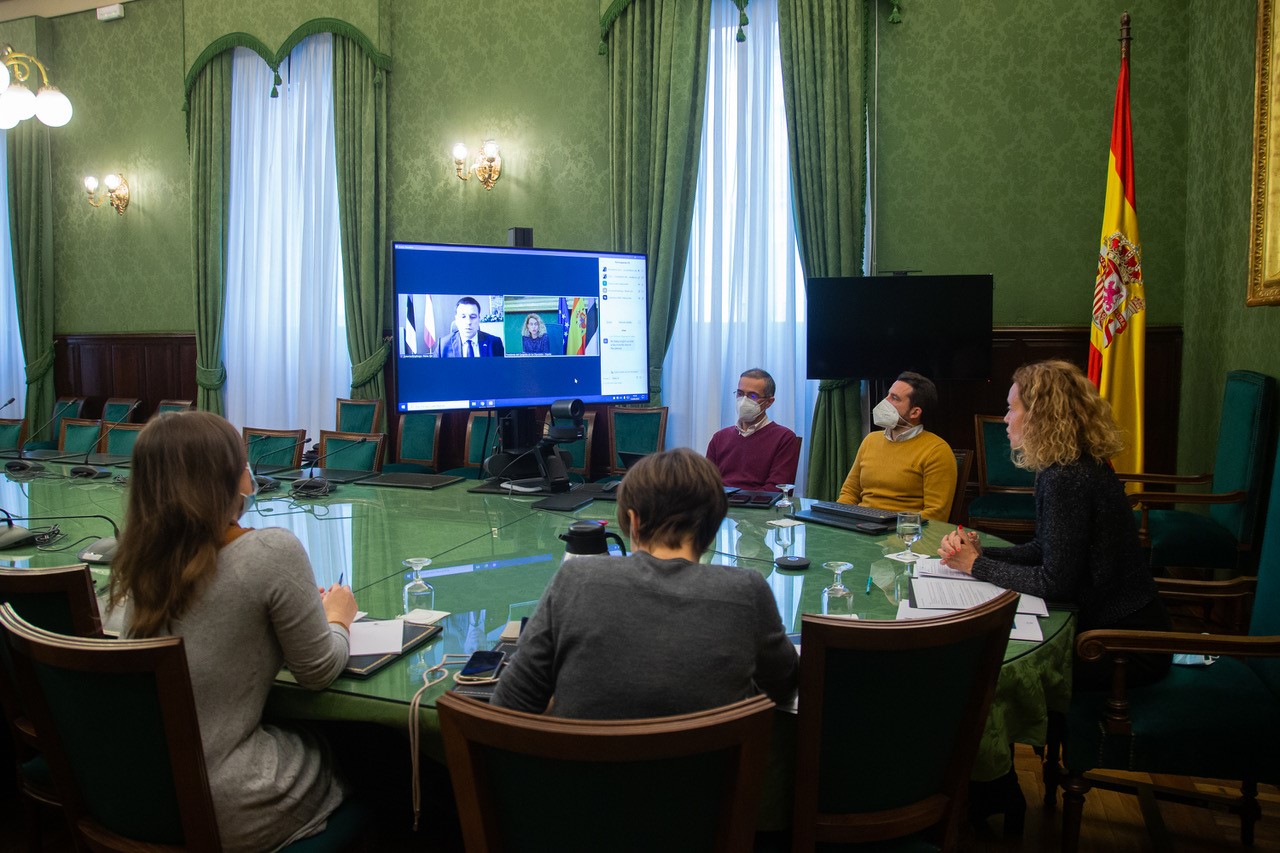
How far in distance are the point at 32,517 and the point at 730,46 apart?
4320 mm

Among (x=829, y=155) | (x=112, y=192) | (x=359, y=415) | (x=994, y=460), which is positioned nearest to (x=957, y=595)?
(x=994, y=460)

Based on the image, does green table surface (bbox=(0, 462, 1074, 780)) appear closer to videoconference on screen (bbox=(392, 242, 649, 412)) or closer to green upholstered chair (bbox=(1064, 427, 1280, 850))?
green upholstered chair (bbox=(1064, 427, 1280, 850))

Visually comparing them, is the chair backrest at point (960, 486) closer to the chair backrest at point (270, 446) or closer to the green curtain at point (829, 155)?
the green curtain at point (829, 155)

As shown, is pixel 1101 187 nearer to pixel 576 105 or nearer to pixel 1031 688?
pixel 576 105

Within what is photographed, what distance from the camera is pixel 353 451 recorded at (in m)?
4.27

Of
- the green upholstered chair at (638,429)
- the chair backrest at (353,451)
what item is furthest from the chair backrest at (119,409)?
the green upholstered chair at (638,429)

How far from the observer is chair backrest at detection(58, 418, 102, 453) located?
530cm

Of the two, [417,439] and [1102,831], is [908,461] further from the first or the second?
[417,439]

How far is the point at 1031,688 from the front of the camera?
1.67m

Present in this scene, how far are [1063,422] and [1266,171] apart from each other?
2.17 metres

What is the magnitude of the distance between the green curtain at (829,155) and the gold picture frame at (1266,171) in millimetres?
1893

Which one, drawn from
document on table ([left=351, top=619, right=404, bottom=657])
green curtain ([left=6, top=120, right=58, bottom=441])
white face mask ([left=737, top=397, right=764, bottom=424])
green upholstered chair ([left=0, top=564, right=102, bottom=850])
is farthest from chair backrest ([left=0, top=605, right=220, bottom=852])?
green curtain ([left=6, top=120, right=58, bottom=441])

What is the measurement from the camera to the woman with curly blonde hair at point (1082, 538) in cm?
208

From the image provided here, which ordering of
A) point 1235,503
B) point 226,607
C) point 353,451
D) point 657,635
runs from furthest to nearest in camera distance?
point 353,451 < point 1235,503 < point 226,607 < point 657,635
